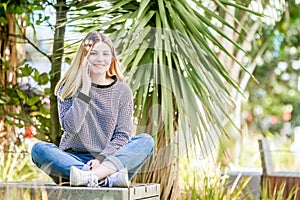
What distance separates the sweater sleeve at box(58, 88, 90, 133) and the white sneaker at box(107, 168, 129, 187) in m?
0.34

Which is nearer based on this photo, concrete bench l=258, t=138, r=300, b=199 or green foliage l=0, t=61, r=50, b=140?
green foliage l=0, t=61, r=50, b=140

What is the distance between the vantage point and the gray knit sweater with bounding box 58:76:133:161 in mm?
4062

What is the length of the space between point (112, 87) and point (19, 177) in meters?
2.26

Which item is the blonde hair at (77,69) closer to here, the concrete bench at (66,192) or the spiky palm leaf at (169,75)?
the concrete bench at (66,192)

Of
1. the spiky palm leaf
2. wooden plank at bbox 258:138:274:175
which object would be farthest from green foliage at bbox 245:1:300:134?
the spiky palm leaf

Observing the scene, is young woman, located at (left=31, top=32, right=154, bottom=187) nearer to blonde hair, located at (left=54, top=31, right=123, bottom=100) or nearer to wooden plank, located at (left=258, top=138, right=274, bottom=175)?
blonde hair, located at (left=54, top=31, right=123, bottom=100)

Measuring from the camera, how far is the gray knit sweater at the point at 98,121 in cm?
406

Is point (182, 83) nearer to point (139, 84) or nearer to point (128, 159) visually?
point (139, 84)

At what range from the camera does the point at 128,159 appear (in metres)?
4.08

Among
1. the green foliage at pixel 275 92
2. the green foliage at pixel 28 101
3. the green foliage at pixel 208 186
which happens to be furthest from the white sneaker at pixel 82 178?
the green foliage at pixel 275 92

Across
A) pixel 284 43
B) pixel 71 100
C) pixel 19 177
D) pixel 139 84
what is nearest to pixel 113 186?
pixel 71 100

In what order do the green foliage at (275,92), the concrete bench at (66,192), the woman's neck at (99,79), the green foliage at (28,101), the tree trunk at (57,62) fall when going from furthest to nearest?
the green foliage at (275,92) → the green foliage at (28,101) → the tree trunk at (57,62) → the woman's neck at (99,79) → the concrete bench at (66,192)

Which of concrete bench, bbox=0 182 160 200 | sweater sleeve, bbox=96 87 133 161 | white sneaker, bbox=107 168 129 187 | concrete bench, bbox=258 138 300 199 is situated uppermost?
sweater sleeve, bbox=96 87 133 161

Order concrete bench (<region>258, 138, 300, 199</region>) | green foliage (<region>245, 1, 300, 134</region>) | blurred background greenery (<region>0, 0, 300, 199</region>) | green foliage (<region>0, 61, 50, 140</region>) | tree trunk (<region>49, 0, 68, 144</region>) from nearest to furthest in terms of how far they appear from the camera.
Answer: blurred background greenery (<region>0, 0, 300, 199</region>) → tree trunk (<region>49, 0, 68, 144</region>) → green foliage (<region>0, 61, 50, 140</region>) → concrete bench (<region>258, 138, 300, 199</region>) → green foliage (<region>245, 1, 300, 134</region>)
